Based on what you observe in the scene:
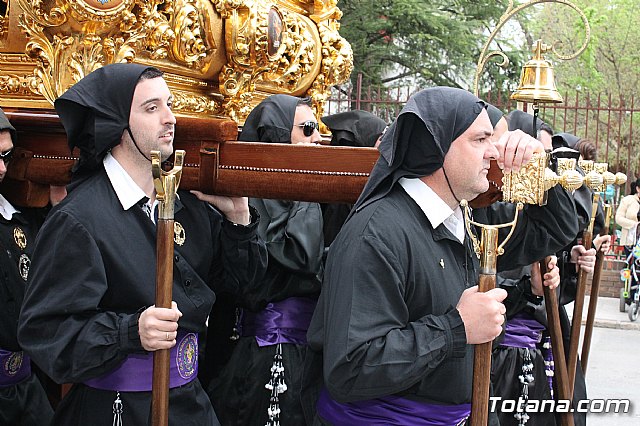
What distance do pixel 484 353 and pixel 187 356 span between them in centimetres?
115

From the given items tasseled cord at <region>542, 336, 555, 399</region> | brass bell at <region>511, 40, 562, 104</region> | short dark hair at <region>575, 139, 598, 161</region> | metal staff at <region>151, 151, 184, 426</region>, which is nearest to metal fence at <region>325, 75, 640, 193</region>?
short dark hair at <region>575, 139, 598, 161</region>

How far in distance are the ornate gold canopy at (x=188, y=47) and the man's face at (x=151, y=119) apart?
2.51 ft

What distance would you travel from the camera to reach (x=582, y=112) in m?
19.2

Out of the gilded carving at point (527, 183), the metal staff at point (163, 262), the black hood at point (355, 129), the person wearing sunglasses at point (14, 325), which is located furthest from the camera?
the black hood at point (355, 129)

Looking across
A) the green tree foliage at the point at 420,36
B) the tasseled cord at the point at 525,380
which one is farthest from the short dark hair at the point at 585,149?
the green tree foliage at the point at 420,36

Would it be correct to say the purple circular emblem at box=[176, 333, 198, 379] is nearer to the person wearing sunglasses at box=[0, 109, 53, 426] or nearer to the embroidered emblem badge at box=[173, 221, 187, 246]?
the embroidered emblem badge at box=[173, 221, 187, 246]

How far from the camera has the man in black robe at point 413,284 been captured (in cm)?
262

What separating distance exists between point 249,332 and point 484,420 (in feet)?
6.51

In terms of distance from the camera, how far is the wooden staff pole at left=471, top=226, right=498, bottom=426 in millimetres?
2646

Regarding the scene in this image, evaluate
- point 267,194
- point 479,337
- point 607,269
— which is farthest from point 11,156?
point 607,269

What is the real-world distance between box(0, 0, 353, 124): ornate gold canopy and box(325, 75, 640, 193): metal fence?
6.16m

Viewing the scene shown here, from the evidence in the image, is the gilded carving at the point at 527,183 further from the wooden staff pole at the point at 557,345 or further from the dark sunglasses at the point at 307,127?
the dark sunglasses at the point at 307,127

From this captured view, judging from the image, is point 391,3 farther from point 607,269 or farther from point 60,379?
point 60,379

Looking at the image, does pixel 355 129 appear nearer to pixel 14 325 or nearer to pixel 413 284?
pixel 14 325
